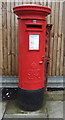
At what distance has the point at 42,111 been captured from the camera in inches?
140

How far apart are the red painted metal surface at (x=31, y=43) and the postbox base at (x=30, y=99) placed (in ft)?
0.29

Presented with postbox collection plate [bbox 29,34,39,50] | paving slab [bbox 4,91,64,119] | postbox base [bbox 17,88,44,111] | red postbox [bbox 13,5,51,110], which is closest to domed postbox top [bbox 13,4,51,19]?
red postbox [bbox 13,5,51,110]

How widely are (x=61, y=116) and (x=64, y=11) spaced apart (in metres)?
2.68

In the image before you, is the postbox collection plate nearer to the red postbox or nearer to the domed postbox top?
the red postbox

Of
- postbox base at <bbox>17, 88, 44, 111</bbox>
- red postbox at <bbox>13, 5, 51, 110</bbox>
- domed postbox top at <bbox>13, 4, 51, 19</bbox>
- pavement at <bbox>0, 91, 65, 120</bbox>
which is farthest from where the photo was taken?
postbox base at <bbox>17, 88, 44, 111</bbox>

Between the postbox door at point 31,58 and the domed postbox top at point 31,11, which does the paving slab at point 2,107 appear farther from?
the domed postbox top at point 31,11

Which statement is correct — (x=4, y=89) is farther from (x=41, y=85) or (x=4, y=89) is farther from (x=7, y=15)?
(x=7, y=15)

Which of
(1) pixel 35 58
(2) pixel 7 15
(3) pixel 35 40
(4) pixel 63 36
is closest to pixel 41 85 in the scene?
(1) pixel 35 58

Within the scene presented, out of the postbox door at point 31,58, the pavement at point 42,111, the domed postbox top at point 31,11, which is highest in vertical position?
the domed postbox top at point 31,11

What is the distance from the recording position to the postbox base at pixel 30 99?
3471 mm

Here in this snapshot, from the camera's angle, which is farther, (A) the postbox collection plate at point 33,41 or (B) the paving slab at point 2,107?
(B) the paving slab at point 2,107

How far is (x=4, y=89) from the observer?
4664 mm

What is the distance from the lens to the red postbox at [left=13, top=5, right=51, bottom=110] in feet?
10.4

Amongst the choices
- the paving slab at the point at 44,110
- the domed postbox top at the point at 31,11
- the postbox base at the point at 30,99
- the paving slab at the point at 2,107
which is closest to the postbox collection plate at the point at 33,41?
the domed postbox top at the point at 31,11
